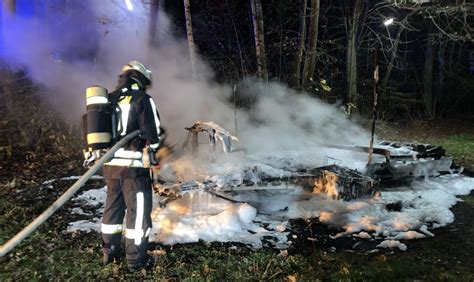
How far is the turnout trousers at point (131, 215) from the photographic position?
4.30 meters

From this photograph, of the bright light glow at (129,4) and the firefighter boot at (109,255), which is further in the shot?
the bright light glow at (129,4)

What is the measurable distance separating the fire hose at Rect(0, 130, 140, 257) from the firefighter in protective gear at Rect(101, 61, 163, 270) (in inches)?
6.2

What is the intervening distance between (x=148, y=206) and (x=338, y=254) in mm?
2348

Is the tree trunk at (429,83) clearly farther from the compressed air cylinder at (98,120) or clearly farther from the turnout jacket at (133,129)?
the compressed air cylinder at (98,120)

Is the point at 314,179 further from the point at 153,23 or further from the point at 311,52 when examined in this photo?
the point at 153,23

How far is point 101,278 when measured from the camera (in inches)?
163

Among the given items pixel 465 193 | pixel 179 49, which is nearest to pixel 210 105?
pixel 179 49

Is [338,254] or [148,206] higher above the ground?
[148,206]

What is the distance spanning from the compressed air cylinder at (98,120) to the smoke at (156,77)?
5018 mm

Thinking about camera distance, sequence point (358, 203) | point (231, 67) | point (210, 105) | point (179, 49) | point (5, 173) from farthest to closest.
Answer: point (179, 49), point (231, 67), point (210, 105), point (5, 173), point (358, 203)

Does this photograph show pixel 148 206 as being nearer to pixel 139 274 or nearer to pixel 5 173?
pixel 139 274

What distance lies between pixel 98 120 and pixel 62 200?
89 cm

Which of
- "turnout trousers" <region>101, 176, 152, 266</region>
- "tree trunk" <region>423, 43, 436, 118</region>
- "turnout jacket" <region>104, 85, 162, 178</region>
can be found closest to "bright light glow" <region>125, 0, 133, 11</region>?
"turnout jacket" <region>104, 85, 162, 178</region>

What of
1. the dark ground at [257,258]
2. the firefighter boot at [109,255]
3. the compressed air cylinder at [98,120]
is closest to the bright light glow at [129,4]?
the dark ground at [257,258]
